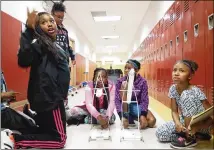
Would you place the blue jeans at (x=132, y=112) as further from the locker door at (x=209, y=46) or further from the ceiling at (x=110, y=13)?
the ceiling at (x=110, y=13)

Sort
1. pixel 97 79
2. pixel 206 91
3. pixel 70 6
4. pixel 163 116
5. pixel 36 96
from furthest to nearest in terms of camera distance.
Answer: pixel 70 6 → pixel 163 116 → pixel 97 79 → pixel 206 91 → pixel 36 96

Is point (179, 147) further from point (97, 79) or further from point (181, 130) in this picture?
point (97, 79)

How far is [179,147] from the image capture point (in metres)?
1.64

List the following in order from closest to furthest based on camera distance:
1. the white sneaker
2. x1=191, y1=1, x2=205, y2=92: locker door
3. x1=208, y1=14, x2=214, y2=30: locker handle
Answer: the white sneaker < x1=208, y1=14, x2=214, y2=30: locker handle < x1=191, y1=1, x2=205, y2=92: locker door

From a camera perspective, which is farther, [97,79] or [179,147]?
[97,79]

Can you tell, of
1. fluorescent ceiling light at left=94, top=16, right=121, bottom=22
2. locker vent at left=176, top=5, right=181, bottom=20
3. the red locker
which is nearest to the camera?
locker vent at left=176, top=5, right=181, bottom=20

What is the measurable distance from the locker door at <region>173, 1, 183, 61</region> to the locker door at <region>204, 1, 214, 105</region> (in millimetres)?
870

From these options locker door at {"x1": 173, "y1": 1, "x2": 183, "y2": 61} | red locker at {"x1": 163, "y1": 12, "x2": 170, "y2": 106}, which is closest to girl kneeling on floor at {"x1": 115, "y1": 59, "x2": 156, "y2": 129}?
locker door at {"x1": 173, "y1": 1, "x2": 183, "y2": 61}

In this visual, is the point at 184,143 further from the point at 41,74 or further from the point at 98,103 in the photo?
the point at 41,74

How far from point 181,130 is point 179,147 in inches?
5.2

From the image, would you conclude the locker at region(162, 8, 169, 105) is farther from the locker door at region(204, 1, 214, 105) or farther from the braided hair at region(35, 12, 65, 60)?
the braided hair at region(35, 12, 65, 60)

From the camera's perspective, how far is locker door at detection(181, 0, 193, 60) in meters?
2.60

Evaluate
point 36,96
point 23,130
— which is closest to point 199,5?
point 36,96

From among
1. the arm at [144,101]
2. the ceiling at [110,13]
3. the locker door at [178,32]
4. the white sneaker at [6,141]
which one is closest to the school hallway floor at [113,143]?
the arm at [144,101]
